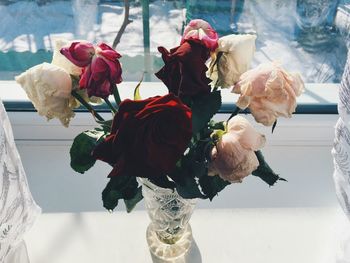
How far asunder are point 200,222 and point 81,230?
222 millimetres

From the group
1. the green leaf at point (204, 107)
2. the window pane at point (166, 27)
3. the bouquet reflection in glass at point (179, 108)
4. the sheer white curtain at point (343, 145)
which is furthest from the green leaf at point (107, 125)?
the window pane at point (166, 27)

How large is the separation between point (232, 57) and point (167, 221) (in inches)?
11.1

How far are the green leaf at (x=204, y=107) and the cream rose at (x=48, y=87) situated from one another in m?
0.14

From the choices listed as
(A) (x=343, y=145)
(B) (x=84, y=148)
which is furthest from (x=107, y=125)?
(A) (x=343, y=145)

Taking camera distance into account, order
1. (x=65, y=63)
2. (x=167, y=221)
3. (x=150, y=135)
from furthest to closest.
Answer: (x=167, y=221) < (x=65, y=63) < (x=150, y=135)

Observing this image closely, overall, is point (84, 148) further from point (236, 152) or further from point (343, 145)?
point (343, 145)

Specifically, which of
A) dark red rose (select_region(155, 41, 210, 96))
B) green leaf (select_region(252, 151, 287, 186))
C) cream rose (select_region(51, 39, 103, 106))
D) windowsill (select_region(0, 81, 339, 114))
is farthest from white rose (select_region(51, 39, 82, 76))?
windowsill (select_region(0, 81, 339, 114))

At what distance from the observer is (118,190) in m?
0.50

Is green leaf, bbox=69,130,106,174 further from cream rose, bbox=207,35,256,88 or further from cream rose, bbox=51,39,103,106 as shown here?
cream rose, bbox=207,35,256,88

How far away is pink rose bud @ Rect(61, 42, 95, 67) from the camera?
422mm

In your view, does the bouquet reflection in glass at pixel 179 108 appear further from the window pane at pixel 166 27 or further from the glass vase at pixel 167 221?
the window pane at pixel 166 27

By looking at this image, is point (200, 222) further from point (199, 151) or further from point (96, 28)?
point (96, 28)

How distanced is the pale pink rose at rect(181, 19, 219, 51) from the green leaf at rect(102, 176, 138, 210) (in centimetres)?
18

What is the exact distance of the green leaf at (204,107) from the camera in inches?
17.4
